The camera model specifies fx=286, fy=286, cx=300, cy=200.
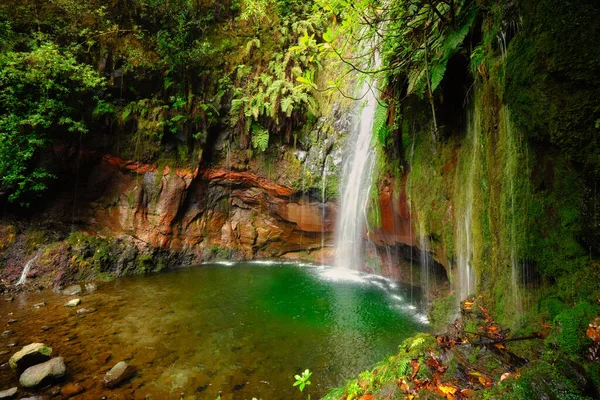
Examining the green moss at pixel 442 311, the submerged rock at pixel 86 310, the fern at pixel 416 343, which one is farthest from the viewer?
the submerged rock at pixel 86 310

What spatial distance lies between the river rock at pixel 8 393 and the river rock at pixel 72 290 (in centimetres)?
476

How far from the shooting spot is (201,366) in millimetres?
5070

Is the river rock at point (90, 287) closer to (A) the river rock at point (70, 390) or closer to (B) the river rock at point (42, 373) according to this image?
(B) the river rock at point (42, 373)

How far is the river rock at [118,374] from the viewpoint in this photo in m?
4.61

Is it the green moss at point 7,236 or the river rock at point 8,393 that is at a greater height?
the green moss at point 7,236

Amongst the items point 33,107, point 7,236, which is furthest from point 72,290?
point 33,107

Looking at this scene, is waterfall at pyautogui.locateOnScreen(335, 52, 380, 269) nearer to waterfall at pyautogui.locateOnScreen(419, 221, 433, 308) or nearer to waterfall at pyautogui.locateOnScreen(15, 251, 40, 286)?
waterfall at pyautogui.locateOnScreen(419, 221, 433, 308)

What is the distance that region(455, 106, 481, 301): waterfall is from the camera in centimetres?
493

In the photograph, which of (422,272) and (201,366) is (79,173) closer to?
(201,366)

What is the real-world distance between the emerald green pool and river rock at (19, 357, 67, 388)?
30cm

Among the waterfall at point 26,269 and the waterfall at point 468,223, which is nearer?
the waterfall at point 468,223

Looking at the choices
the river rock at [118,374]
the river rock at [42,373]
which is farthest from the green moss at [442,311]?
the river rock at [42,373]

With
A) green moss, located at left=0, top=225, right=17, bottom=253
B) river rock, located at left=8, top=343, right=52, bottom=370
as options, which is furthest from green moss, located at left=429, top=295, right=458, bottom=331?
green moss, located at left=0, top=225, right=17, bottom=253

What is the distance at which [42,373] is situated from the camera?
181 inches
